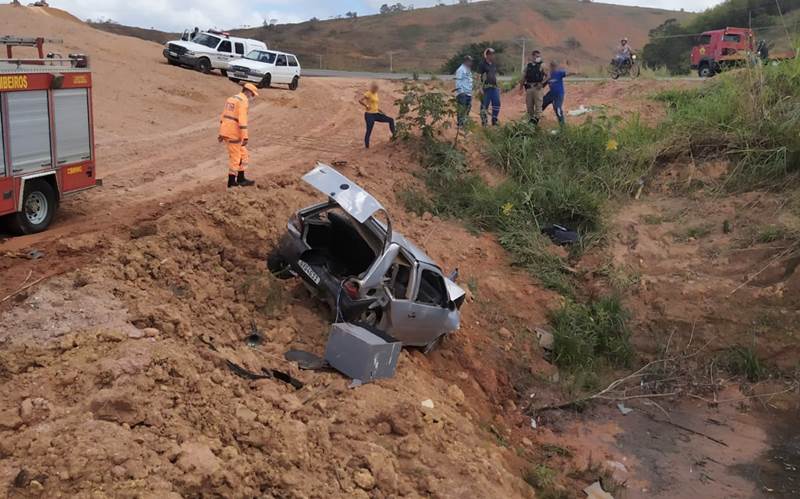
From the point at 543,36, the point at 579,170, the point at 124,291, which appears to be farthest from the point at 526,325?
the point at 543,36

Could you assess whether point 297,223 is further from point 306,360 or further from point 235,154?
point 235,154

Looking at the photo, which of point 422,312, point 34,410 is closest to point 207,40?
point 422,312

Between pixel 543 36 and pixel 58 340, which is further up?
Result: pixel 543 36

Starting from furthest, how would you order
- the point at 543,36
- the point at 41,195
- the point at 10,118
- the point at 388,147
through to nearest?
the point at 543,36 < the point at 388,147 < the point at 41,195 < the point at 10,118

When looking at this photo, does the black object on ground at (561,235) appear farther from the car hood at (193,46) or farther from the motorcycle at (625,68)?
the car hood at (193,46)

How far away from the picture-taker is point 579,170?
1561cm

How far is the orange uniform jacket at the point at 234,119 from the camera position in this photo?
11547 mm

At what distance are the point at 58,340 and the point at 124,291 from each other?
1.32 meters

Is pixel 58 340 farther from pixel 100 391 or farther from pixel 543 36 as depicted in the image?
pixel 543 36

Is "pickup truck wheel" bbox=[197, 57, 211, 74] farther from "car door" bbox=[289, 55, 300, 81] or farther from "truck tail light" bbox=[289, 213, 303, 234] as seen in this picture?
"truck tail light" bbox=[289, 213, 303, 234]

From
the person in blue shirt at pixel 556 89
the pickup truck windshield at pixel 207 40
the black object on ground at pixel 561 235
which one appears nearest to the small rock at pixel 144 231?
the black object on ground at pixel 561 235

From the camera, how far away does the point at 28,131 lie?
10.0m

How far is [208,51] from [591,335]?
74.2 feet

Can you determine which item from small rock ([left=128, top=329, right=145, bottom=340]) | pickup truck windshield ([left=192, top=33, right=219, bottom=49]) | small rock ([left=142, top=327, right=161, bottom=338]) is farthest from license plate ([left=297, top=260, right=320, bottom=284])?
pickup truck windshield ([left=192, top=33, right=219, bottom=49])
